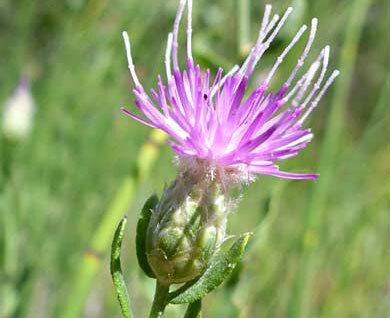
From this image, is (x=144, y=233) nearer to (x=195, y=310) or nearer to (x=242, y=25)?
(x=195, y=310)

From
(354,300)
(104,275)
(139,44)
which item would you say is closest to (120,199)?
(139,44)

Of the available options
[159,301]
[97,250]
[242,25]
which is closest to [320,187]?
[242,25]

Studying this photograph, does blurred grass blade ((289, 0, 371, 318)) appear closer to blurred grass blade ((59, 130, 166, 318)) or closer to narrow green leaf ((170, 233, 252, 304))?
blurred grass blade ((59, 130, 166, 318))

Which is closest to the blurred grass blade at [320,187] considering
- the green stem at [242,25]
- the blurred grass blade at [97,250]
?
the green stem at [242,25]

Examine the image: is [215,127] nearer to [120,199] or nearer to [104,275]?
[120,199]

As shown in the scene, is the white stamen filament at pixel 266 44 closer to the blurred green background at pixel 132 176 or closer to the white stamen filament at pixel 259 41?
the white stamen filament at pixel 259 41

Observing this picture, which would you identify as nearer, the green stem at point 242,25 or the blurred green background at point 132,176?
the green stem at point 242,25
